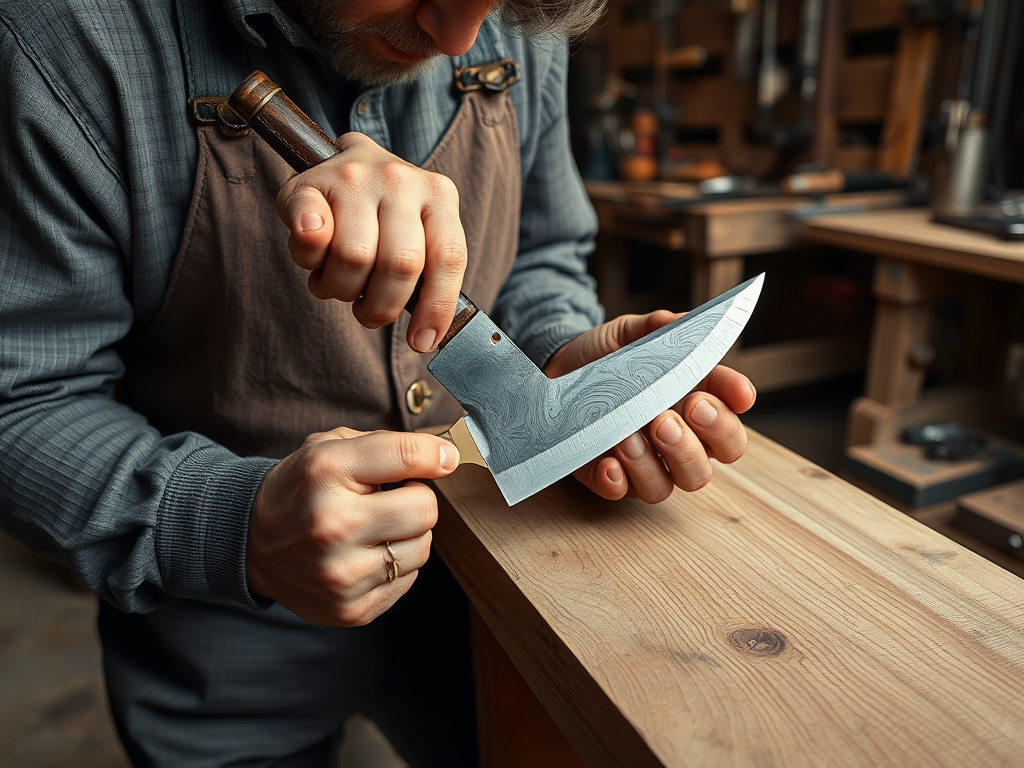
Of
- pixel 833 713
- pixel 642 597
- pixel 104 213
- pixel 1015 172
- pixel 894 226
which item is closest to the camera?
pixel 833 713

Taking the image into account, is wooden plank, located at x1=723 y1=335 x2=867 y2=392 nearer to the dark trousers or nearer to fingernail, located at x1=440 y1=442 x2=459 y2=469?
the dark trousers

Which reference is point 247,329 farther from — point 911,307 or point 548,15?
point 911,307

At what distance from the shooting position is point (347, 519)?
0.55 meters

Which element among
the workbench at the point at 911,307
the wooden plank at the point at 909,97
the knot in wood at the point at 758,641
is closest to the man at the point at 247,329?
the knot in wood at the point at 758,641

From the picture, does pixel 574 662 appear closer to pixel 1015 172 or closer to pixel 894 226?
pixel 894 226

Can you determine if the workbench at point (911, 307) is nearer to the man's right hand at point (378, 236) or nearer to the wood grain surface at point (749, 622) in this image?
the wood grain surface at point (749, 622)

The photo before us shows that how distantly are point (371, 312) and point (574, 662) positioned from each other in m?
0.29

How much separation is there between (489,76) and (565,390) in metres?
0.43

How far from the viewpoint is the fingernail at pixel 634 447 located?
628 millimetres

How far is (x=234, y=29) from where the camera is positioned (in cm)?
71

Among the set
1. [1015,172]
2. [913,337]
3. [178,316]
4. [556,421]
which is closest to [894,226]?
[913,337]

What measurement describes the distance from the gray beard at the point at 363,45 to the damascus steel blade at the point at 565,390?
0.87 feet

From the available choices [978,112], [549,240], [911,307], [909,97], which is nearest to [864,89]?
[909,97]

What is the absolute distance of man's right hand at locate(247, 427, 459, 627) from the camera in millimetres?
550
